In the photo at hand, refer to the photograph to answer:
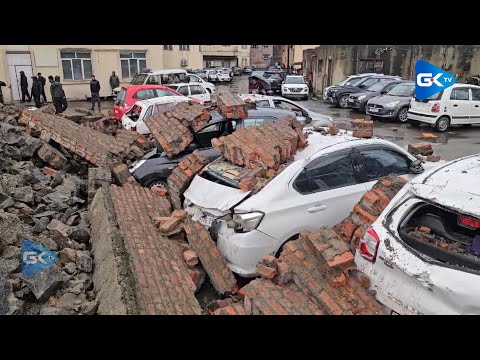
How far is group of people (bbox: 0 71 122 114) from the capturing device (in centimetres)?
1494

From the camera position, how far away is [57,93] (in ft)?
49.0

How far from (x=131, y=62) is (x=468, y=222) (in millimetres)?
23812

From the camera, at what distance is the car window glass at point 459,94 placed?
1398 centimetres

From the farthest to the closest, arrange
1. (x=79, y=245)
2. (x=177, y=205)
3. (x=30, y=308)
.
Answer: (x=177, y=205)
(x=79, y=245)
(x=30, y=308)

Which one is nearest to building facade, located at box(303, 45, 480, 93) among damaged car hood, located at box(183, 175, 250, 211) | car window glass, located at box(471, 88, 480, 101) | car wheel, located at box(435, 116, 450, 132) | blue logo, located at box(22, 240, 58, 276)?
car window glass, located at box(471, 88, 480, 101)

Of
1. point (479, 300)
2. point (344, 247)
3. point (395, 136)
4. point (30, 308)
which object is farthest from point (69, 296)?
point (395, 136)

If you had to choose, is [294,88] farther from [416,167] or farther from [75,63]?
[416,167]

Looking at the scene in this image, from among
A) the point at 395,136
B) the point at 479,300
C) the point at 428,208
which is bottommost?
the point at 395,136

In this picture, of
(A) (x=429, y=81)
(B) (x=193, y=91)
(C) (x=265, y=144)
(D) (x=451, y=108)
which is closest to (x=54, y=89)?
(B) (x=193, y=91)

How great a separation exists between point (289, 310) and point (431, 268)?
4.42ft

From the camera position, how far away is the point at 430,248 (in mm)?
3244

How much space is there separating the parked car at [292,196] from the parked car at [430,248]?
1070 mm

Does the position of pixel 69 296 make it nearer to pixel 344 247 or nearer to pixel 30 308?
pixel 30 308

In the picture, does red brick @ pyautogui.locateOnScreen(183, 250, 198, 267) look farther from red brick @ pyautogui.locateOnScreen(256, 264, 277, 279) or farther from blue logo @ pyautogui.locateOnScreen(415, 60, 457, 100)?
blue logo @ pyautogui.locateOnScreen(415, 60, 457, 100)
